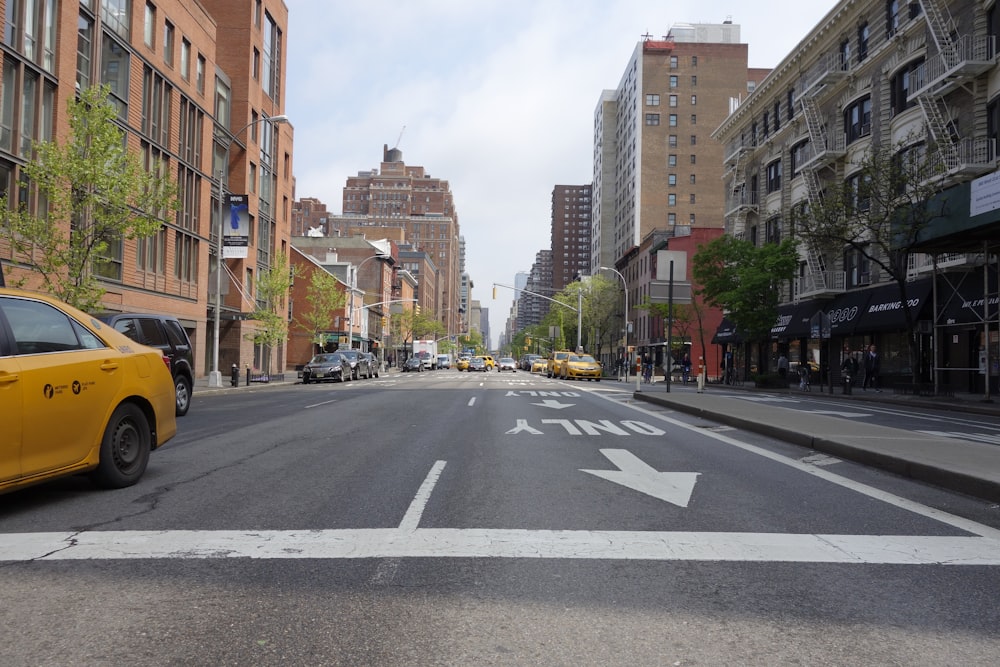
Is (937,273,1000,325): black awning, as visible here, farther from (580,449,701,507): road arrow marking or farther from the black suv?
the black suv

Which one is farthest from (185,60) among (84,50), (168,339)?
(168,339)

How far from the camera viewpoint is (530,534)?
4.97 metres

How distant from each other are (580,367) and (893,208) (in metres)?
20.6

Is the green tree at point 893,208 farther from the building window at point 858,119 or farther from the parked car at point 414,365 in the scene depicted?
the parked car at point 414,365

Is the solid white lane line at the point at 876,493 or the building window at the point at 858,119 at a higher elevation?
the building window at the point at 858,119

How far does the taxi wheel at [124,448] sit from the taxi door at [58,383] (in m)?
0.21

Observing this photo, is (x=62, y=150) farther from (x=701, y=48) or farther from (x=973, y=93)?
(x=701, y=48)

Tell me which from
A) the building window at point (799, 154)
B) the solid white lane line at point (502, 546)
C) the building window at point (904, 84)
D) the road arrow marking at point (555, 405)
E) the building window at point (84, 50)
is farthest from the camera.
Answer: the building window at point (799, 154)

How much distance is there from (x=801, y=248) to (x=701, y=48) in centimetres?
5443

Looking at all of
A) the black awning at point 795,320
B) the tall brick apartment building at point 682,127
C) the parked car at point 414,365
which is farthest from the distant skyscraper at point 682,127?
the black awning at point 795,320

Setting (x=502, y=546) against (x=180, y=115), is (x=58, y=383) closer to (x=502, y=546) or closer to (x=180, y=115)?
(x=502, y=546)

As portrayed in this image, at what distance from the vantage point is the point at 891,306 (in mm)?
28797

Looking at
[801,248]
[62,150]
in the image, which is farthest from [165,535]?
[801,248]

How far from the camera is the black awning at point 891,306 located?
27.2 metres
